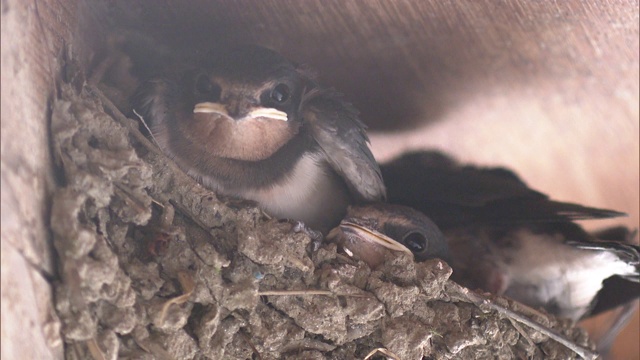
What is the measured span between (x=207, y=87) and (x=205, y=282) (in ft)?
2.04

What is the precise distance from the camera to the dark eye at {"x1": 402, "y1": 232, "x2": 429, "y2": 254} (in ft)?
7.30

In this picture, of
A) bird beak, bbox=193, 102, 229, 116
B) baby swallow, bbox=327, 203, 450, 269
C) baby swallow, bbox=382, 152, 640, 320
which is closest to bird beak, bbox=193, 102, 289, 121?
bird beak, bbox=193, 102, 229, 116

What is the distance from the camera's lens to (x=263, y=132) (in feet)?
6.53

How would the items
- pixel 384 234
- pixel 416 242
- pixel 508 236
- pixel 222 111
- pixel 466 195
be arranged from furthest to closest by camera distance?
1. pixel 508 236
2. pixel 466 195
3. pixel 416 242
4. pixel 384 234
5. pixel 222 111

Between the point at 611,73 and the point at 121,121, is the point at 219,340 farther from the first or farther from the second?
the point at 611,73

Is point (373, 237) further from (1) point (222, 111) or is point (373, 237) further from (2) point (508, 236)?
(2) point (508, 236)

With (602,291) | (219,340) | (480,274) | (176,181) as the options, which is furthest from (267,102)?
(602,291)

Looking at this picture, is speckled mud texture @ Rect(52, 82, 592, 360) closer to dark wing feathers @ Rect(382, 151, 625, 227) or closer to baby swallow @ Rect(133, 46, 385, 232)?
baby swallow @ Rect(133, 46, 385, 232)

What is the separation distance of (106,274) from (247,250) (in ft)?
1.20

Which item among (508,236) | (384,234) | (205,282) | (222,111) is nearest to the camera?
(205,282)

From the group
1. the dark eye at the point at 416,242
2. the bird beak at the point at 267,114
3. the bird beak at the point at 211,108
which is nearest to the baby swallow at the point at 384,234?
the dark eye at the point at 416,242

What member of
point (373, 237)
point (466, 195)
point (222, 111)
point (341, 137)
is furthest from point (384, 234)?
point (222, 111)

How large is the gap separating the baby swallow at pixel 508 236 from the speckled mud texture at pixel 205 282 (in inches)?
18.8

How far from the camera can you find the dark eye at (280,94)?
6.61 feet
